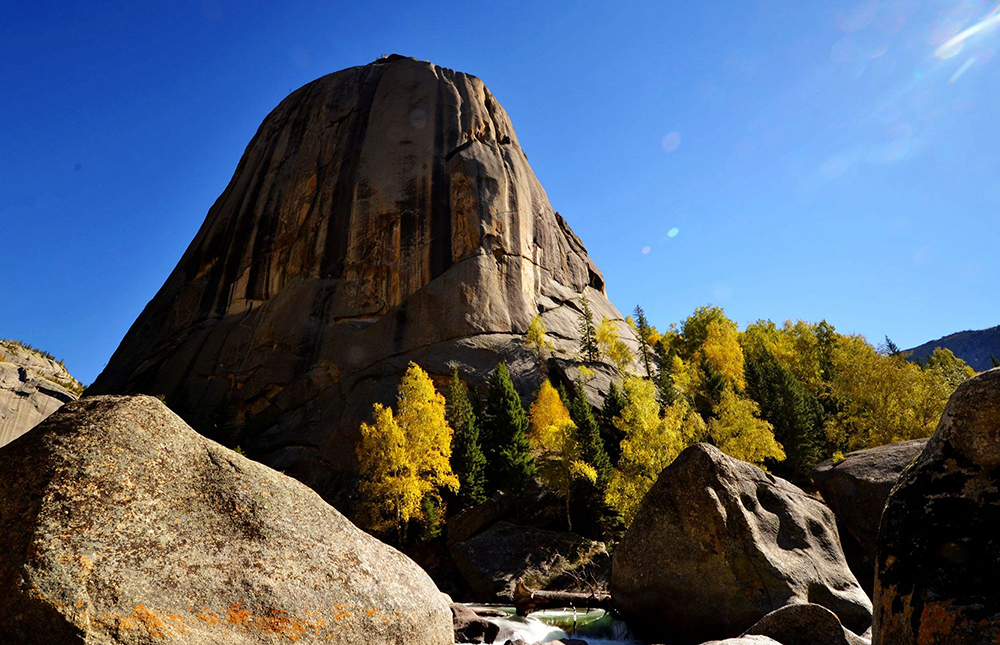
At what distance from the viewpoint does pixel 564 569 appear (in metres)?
28.4

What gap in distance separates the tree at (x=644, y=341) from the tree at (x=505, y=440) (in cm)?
2240

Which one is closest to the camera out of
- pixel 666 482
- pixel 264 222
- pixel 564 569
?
pixel 666 482

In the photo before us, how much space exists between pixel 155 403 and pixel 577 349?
167 feet

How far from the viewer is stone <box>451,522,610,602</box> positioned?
27.4m

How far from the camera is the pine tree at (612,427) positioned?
3819 centimetres

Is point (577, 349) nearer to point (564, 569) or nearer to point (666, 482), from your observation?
point (564, 569)

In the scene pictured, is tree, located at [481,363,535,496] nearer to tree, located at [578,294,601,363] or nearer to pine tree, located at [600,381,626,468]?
A: pine tree, located at [600,381,626,468]

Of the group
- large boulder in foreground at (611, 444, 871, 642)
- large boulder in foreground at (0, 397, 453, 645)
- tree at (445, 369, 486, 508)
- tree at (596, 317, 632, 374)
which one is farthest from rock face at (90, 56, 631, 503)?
large boulder in foreground at (0, 397, 453, 645)

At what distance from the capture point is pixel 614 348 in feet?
185

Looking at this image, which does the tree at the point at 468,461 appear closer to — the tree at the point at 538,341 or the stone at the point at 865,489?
the tree at the point at 538,341

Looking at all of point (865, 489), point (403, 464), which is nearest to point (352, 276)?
point (403, 464)

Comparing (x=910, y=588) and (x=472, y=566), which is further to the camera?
(x=472, y=566)

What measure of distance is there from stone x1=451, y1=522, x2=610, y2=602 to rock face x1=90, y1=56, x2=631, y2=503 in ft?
43.5

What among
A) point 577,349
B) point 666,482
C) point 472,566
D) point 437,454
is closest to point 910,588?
point 666,482
